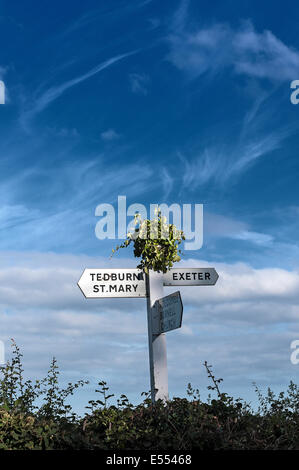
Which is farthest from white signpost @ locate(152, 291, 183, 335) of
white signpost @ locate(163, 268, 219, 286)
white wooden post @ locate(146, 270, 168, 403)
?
white signpost @ locate(163, 268, 219, 286)

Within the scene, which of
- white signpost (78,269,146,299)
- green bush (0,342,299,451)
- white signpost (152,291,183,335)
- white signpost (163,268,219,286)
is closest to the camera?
green bush (0,342,299,451)

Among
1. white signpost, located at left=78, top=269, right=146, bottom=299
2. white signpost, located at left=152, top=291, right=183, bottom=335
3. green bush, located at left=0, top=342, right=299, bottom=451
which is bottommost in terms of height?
green bush, located at left=0, top=342, right=299, bottom=451

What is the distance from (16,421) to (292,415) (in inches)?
142

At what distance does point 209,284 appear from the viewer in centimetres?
1115

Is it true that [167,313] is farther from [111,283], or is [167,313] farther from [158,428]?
[158,428]

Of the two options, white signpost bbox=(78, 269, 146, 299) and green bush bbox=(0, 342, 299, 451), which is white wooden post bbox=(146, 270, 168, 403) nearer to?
white signpost bbox=(78, 269, 146, 299)

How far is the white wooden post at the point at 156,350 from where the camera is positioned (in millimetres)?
10555

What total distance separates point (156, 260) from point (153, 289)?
0.60m

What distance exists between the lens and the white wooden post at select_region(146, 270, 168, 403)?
10.6 m


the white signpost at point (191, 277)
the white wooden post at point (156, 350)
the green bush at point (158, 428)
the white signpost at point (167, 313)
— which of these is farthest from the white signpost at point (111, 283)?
the green bush at point (158, 428)

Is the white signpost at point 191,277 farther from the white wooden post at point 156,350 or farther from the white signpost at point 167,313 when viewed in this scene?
the white signpost at point 167,313
